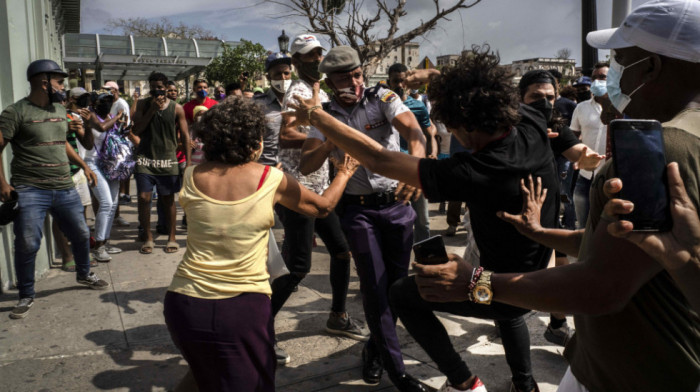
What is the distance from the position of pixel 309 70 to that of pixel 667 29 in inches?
120

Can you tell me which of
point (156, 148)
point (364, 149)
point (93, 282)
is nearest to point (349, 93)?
point (364, 149)

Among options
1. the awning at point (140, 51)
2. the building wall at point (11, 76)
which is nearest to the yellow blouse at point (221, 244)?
the building wall at point (11, 76)

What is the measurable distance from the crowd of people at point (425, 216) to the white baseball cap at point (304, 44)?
0.01 meters

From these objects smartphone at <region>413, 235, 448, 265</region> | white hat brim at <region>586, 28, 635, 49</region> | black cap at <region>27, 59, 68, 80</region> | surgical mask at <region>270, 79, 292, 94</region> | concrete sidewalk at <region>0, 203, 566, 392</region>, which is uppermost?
black cap at <region>27, 59, 68, 80</region>

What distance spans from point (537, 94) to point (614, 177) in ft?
10.7

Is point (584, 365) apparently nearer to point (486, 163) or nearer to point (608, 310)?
point (608, 310)

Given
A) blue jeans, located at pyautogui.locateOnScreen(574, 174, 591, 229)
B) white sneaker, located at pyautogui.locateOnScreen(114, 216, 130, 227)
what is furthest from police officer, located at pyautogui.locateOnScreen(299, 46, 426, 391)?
white sneaker, located at pyautogui.locateOnScreen(114, 216, 130, 227)

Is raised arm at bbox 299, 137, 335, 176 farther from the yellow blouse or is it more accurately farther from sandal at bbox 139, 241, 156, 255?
sandal at bbox 139, 241, 156, 255

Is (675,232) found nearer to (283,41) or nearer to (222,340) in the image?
(222,340)

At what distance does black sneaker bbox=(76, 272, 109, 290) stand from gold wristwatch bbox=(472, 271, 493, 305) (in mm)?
4628

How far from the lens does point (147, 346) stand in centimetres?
407

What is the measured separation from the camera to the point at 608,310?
1.41 metres

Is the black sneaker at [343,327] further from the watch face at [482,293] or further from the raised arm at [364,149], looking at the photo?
the watch face at [482,293]

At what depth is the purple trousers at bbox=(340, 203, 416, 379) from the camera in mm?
3328
